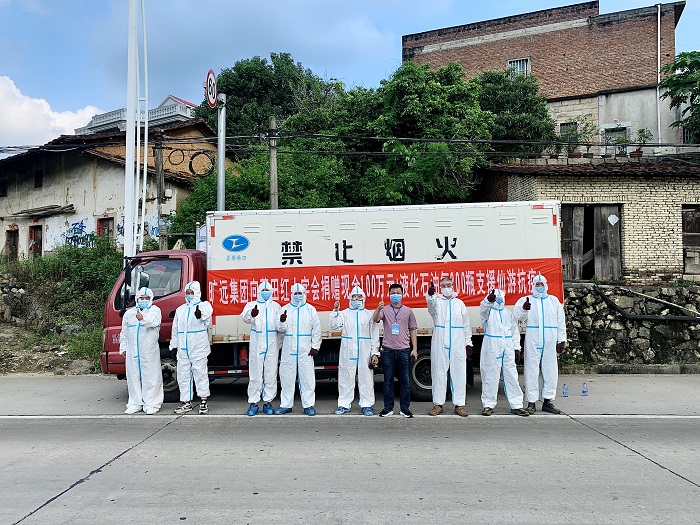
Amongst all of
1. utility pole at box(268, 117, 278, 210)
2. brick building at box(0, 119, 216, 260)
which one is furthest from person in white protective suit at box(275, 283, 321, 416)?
brick building at box(0, 119, 216, 260)

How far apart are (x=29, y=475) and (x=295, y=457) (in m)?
2.52

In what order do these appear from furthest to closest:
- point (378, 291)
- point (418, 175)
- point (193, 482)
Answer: point (418, 175), point (378, 291), point (193, 482)

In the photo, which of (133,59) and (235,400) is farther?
(133,59)

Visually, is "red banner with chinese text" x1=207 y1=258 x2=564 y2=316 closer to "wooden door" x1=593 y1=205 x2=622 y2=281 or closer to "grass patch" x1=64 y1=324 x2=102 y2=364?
"grass patch" x1=64 y1=324 x2=102 y2=364

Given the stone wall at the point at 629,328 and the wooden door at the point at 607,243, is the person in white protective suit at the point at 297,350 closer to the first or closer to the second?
the stone wall at the point at 629,328

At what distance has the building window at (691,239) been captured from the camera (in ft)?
48.9

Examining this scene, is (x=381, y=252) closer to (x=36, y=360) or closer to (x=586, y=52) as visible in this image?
(x=36, y=360)

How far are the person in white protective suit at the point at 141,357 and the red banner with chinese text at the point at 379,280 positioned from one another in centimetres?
100

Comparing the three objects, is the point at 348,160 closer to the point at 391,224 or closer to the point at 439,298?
the point at 391,224

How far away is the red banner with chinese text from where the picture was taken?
8727mm

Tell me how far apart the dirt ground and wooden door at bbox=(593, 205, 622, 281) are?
12.5 meters

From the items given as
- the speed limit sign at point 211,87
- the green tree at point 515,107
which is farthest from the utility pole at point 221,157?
the green tree at point 515,107

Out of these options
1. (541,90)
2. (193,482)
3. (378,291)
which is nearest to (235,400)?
(378,291)

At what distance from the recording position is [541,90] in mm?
27109
